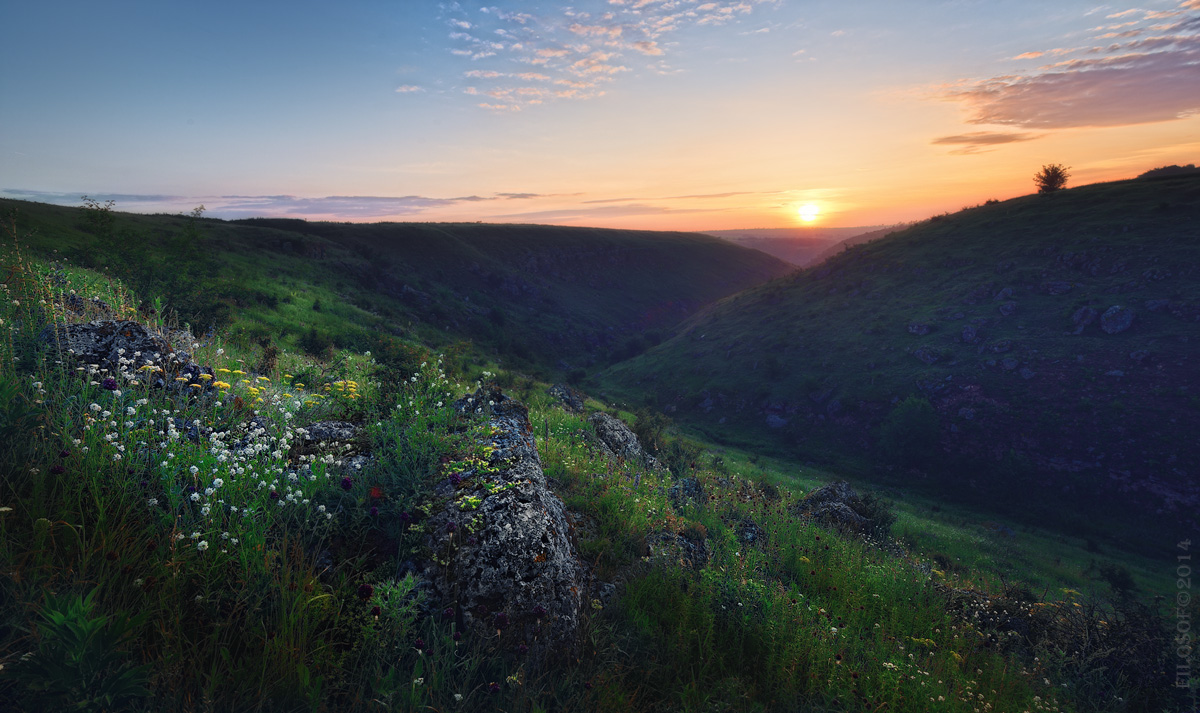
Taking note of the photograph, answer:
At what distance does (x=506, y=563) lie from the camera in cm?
393

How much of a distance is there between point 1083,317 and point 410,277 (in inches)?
3115

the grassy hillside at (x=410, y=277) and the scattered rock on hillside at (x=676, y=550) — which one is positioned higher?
the grassy hillside at (x=410, y=277)

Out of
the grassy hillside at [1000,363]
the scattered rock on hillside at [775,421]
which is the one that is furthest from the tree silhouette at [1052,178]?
the scattered rock on hillside at [775,421]

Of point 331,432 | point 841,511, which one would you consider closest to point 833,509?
point 841,511

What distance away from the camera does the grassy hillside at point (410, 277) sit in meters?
20.0

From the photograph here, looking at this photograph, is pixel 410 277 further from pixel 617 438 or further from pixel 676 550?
pixel 676 550

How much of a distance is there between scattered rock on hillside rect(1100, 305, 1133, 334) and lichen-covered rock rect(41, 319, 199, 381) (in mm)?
60011

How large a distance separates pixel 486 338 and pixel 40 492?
61.2m

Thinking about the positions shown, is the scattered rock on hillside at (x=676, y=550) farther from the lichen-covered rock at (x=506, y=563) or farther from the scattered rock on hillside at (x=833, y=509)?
the scattered rock on hillside at (x=833, y=509)

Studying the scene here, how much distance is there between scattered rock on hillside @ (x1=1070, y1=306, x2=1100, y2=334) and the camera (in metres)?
41.1

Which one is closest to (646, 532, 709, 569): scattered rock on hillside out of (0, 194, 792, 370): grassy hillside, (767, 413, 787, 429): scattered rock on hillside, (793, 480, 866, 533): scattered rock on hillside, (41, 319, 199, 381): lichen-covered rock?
(793, 480, 866, 533): scattered rock on hillside

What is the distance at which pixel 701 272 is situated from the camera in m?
136

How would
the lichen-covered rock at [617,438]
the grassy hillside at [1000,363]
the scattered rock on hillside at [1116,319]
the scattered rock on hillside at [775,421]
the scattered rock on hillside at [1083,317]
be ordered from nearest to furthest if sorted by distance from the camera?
1. the lichen-covered rock at [617,438]
2. the grassy hillside at [1000,363]
3. the scattered rock on hillside at [1116,319]
4. the scattered rock on hillside at [1083,317]
5. the scattered rock on hillside at [775,421]

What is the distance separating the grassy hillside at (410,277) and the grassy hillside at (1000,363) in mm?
22374
